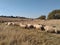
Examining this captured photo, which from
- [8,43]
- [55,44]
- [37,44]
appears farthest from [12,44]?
[55,44]

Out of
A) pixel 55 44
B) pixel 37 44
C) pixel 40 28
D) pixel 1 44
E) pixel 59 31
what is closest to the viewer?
pixel 1 44

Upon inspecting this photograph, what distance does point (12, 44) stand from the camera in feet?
29.9

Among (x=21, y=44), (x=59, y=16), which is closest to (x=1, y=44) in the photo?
(x=21, y=44)

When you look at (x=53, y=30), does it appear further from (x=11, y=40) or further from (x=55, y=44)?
(x=11, y=40)

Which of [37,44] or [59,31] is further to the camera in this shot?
[59,31]

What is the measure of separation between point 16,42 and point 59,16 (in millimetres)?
42576

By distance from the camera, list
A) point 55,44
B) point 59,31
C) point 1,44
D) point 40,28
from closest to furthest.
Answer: point 1,44 < point 55,44 < point 59,31 < point 40,28

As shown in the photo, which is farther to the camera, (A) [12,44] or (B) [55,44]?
(B) [55,44]

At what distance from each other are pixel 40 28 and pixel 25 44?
12.7 metres

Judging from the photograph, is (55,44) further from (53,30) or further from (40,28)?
(40,28)

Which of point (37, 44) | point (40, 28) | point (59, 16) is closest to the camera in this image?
point (37, 44)

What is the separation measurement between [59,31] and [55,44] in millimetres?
8650

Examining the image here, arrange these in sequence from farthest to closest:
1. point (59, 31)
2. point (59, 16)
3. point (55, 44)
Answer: point (59, 16)
point (59, 31)
point (55, 44)

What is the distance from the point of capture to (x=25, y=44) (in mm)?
9039
